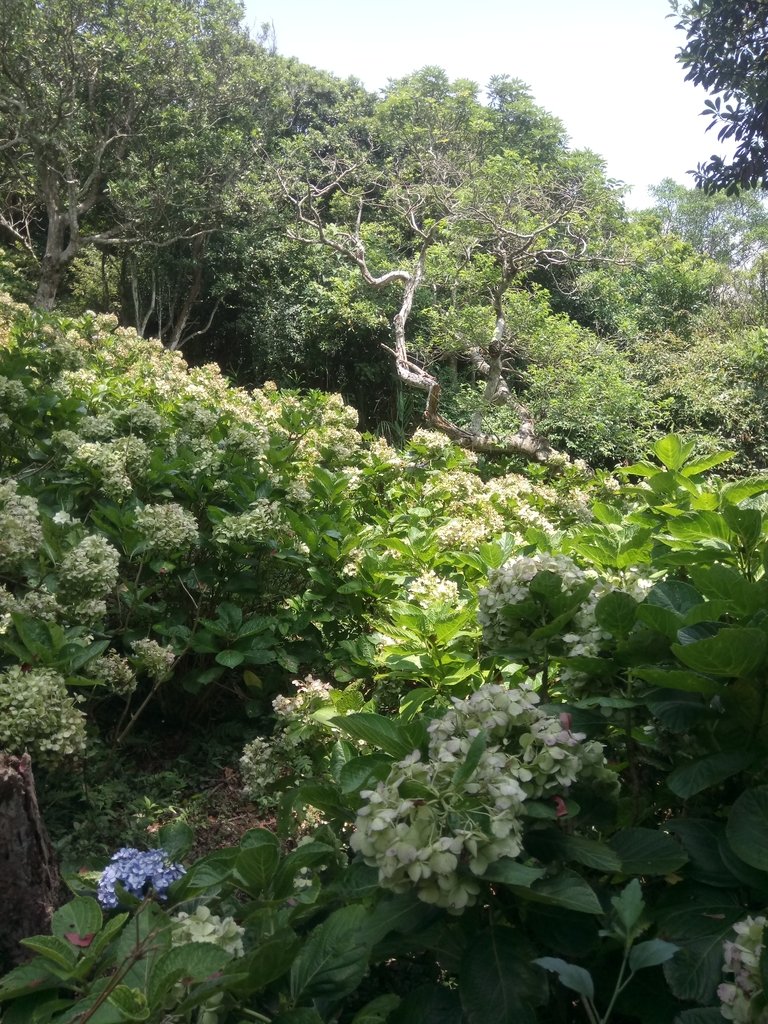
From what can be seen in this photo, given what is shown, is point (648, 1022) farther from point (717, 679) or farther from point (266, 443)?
point (266, 443)

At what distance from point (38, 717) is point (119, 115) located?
42.6ft

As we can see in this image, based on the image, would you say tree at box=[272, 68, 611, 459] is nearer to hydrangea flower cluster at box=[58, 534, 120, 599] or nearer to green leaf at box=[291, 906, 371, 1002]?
hydrangea flower cluster at box=[58, 534, 120, 599]

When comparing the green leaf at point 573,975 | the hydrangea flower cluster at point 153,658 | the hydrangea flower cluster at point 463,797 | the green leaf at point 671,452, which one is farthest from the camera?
the green leaf at point 671,452

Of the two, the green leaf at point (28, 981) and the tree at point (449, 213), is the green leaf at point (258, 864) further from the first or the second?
the tree at point (449, 213)

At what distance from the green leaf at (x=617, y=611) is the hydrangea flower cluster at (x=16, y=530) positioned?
1463 millimetres

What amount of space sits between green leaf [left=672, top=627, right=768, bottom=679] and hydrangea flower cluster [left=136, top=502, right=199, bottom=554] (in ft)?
5.85

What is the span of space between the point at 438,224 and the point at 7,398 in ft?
26.4

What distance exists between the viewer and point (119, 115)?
41.0 feet

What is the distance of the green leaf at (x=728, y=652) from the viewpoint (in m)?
0.89

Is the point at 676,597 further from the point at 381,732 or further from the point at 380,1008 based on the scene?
the point at 380,1008

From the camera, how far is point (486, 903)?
0.89m

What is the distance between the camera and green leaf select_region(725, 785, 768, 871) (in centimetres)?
86

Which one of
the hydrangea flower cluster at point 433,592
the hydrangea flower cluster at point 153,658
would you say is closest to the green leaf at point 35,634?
the hydrangea flower cluster at point 153,658

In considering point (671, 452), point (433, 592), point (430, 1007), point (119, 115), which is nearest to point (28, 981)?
point (430, 1007)
